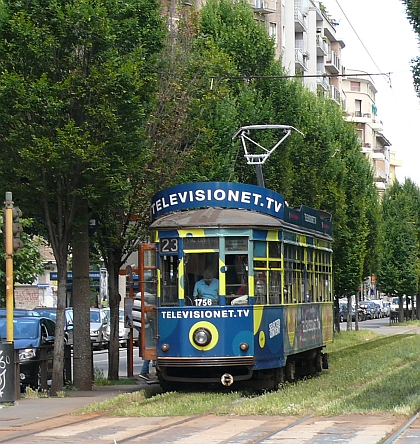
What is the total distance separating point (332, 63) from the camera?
86.9 meters

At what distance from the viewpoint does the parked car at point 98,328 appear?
131 feet

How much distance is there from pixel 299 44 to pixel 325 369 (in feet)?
179

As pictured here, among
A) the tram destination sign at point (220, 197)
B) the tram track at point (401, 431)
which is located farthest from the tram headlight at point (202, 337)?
the tram track at point (401, 431)

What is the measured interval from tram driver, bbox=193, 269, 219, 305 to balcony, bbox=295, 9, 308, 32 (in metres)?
56.7

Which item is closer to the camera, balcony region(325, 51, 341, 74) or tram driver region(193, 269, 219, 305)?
tram driver region(193, 269, 219, 305)

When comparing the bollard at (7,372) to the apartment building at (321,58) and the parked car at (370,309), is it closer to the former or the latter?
the apartment building at (321,58)

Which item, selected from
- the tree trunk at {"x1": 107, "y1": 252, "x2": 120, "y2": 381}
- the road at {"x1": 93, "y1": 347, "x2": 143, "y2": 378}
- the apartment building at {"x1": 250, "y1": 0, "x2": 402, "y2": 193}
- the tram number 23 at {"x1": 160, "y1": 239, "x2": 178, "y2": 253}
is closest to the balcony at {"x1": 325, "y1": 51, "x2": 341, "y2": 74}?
the apartment building at {"x1": 250, "y1": 0, "x2": 402, "y2": 193}

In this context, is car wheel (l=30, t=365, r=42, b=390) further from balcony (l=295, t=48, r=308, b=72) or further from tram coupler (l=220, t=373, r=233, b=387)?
balcony (l=295, t=48, r=308, b=72)

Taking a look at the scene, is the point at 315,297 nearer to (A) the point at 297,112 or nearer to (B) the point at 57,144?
(B) the point at 57,144

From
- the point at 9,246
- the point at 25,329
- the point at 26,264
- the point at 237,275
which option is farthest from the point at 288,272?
the point at 26,264

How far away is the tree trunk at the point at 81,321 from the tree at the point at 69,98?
38.7 inches

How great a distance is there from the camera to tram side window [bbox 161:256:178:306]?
17.1m

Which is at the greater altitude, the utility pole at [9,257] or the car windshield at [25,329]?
the utility pole at [9,257]

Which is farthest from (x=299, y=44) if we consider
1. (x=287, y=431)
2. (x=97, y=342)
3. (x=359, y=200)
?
(x=287, y=431)
